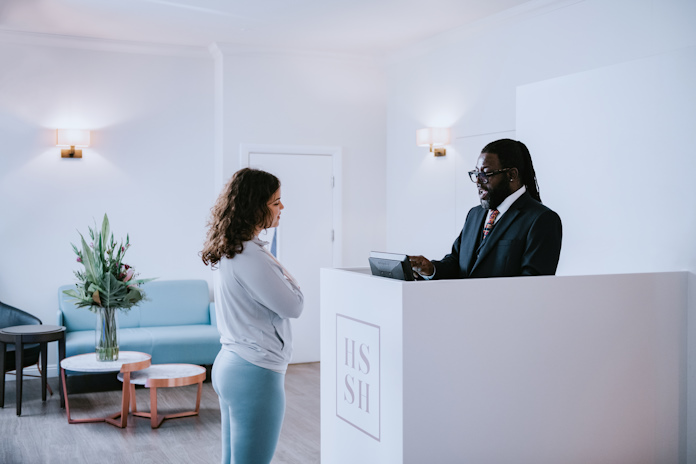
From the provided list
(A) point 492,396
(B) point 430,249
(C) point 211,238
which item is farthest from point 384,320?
(B) point 430,249

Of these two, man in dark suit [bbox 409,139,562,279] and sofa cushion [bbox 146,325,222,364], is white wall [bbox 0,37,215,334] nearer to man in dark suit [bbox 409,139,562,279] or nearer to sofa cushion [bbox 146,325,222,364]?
sofa cushion [bbox 146,325,222,364]

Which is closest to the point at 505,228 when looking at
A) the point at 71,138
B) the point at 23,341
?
the point at 23,341

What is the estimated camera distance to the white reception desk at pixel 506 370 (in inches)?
99.1

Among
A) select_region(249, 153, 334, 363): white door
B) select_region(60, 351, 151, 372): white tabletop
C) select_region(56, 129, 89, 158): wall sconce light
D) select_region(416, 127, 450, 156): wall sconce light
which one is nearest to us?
select_region(60, 351, 151, 372): white tabletop

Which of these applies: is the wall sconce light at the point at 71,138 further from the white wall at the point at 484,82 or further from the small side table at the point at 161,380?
the white wall at the point at 484,82

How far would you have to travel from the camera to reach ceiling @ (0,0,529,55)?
18.1 ft

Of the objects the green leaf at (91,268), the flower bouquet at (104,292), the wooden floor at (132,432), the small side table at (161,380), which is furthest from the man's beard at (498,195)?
the green leaf at (91,268)

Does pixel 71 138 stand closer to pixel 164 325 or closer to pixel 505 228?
pixel 164 325

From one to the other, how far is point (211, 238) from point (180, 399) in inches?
137

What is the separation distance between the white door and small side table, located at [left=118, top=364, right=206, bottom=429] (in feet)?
6.18

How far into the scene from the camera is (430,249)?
21.6ft

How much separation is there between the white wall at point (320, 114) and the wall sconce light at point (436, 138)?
105 cm

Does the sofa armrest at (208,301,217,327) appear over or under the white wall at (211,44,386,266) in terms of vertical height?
under

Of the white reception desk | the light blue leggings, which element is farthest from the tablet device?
the light blue leggings
